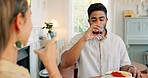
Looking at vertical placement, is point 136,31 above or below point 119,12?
below

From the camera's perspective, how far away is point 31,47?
14.7 feet

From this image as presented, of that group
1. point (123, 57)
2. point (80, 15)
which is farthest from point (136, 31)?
point (123, 57)

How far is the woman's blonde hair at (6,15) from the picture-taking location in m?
0.64

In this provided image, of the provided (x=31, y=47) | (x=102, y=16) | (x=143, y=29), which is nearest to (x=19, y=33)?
(x=102, y=16)

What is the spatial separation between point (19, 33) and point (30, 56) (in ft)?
12.7

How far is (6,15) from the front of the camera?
645 millimetres

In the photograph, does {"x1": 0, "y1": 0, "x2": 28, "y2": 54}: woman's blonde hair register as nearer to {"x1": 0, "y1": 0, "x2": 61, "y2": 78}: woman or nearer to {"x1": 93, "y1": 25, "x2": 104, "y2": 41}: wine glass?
→ {"x1": 0, "y1": 0, "x2": 61, "y2": 78}: woman

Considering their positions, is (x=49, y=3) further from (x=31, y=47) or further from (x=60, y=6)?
(x=31, y=47)

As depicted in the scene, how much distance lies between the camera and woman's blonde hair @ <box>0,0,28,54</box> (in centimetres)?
64

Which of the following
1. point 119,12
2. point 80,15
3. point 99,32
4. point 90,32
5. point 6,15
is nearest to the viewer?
point 6,15

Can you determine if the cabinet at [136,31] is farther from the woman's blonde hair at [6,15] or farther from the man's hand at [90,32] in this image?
the woman's blonde hair at [6,15]

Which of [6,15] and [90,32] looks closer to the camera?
[6,15]

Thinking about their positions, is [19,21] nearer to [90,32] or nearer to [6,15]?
[6,15]

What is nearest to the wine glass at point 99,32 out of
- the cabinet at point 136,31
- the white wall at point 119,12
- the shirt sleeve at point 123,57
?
the shirt sleeve at point 123,57
